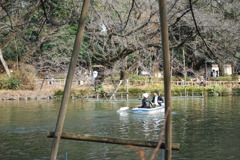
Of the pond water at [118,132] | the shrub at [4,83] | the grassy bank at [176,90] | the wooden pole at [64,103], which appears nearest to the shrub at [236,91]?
the grassy bank at [176,90]

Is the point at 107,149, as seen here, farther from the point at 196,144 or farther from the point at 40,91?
the point at 40,91

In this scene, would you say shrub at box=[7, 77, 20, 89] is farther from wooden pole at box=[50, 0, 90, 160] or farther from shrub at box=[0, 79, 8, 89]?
wooden pole at box=[50, 0, 90, 160]

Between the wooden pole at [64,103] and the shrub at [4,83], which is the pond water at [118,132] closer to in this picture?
the wooden pole at [64,103]

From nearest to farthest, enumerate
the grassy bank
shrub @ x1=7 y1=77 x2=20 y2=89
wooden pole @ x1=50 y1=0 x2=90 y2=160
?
1. wooden pole @ x1=50 y1=0 x2=90 y2=160
2. the grassy bank
3. shrub @ x1=7 y1=77 x2=20 y2=89

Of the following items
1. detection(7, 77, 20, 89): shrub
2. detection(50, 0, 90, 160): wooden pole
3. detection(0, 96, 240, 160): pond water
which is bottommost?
detection(0, 96, 240, 160): pond water

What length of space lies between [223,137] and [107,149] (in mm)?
5210

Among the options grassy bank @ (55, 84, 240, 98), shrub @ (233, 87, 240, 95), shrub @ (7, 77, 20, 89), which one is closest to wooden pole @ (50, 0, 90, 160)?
grassy bank @ (55, 84, 240, 98)

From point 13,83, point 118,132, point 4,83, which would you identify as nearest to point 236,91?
point 13,83

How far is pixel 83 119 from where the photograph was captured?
2219 cm

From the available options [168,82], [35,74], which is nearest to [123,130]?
[168,82]

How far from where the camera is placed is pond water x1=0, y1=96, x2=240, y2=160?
12.6 meters

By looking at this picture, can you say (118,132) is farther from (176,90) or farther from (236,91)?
(236,91)

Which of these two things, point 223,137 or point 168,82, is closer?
point 168,82

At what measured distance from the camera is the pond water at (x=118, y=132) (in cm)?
1261
